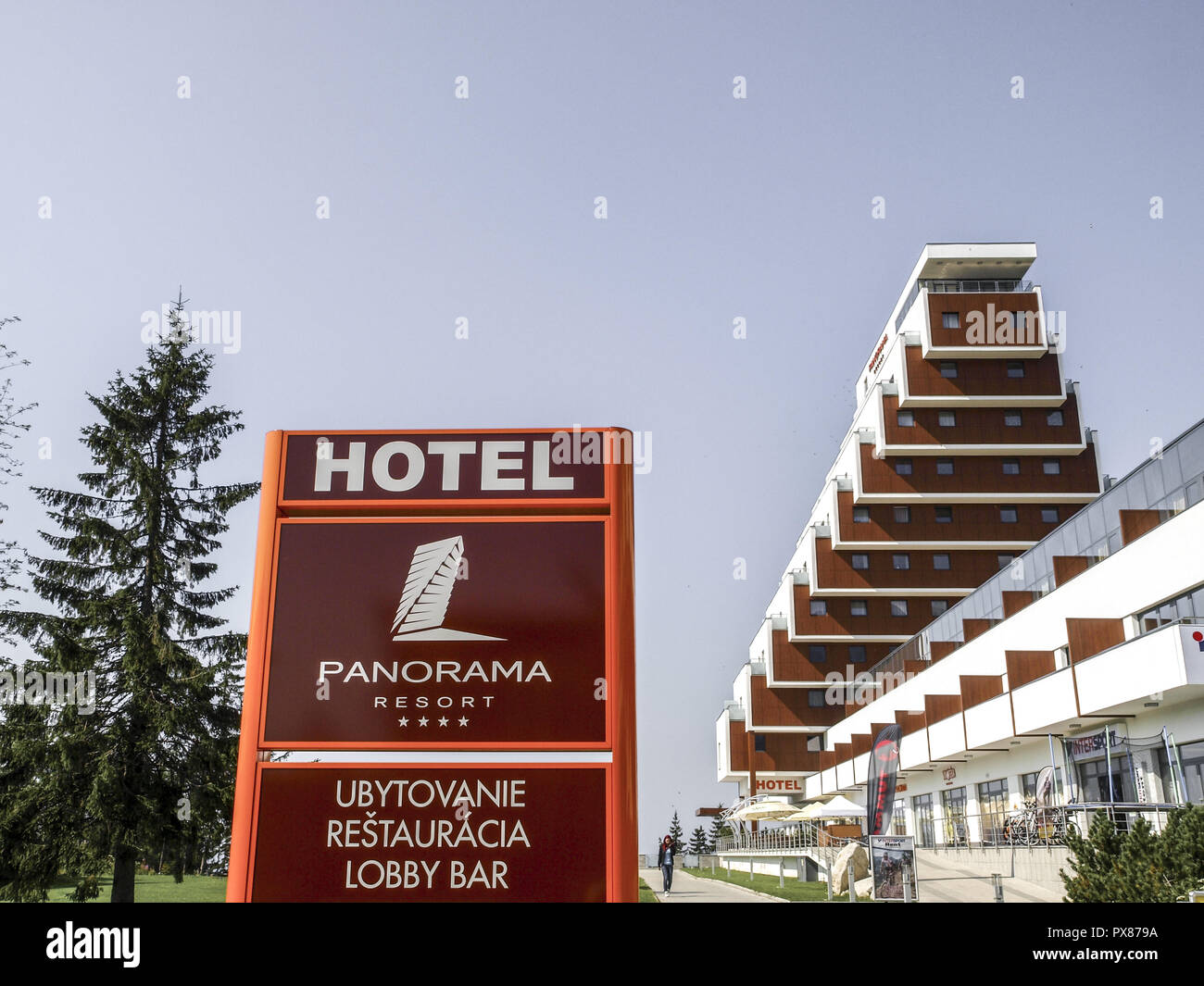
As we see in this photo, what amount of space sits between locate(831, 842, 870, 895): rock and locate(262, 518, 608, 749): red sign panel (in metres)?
24.1

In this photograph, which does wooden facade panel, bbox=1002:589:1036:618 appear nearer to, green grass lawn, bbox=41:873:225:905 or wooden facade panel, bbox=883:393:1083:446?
green grass lawn, bbox=41:873:225:905

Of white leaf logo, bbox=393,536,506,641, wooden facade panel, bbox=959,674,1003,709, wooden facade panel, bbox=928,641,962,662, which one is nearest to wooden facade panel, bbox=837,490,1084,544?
wooden facade panel, bbox=928,641,962,662

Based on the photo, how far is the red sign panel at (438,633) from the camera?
5652mm

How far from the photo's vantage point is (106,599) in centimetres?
3167

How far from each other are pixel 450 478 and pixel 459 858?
210 cm

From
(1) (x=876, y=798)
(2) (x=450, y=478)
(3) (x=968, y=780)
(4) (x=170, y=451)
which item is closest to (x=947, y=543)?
Answer: (3) (x=968, y=780)

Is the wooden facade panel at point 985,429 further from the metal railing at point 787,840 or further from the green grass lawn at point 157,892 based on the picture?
the green grass lawn at point 157,892

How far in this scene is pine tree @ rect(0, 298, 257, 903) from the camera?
2855cm

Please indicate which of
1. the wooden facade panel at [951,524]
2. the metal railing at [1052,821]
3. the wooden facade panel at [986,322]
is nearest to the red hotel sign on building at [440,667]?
the metal railing at [1052,821]

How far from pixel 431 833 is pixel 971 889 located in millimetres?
25760

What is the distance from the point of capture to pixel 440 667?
5.71 metres

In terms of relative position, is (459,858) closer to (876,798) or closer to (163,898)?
(876,798)
